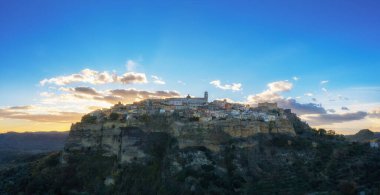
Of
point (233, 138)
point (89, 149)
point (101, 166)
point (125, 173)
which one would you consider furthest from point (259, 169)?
point (89, 149)

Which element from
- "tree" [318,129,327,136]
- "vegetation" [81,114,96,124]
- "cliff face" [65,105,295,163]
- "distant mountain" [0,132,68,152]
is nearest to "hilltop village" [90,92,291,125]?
"vegetation" [81,114,96,124]

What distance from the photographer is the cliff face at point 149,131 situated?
47938 millimetres

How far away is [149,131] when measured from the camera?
51.8 metres

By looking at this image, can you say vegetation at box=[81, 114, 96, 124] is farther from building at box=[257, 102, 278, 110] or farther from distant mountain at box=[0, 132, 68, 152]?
distant mountain at box=[0, 132, 68, 152]

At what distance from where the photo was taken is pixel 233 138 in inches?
1870

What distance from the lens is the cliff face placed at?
47938 millimetres

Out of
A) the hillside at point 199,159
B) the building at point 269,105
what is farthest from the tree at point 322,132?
the building at point 269,105

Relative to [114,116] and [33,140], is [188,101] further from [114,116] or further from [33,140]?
[33,140]

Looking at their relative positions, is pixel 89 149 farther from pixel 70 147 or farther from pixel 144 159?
pixel 144 159

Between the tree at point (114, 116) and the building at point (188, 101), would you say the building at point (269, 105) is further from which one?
the tree at point (114, 116)

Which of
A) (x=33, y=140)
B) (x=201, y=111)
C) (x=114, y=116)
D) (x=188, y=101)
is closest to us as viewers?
(x=114, y=116)

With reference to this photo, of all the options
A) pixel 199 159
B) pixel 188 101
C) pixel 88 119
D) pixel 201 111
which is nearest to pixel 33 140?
pixel 188 101

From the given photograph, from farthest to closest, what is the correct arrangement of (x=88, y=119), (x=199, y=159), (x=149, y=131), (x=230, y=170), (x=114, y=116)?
(x=88, y=119) → (x=114, y=116) → (x=149, y=131) → (x=199, y=159) → (x=230, y=170)

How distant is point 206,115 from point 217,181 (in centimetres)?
1337
